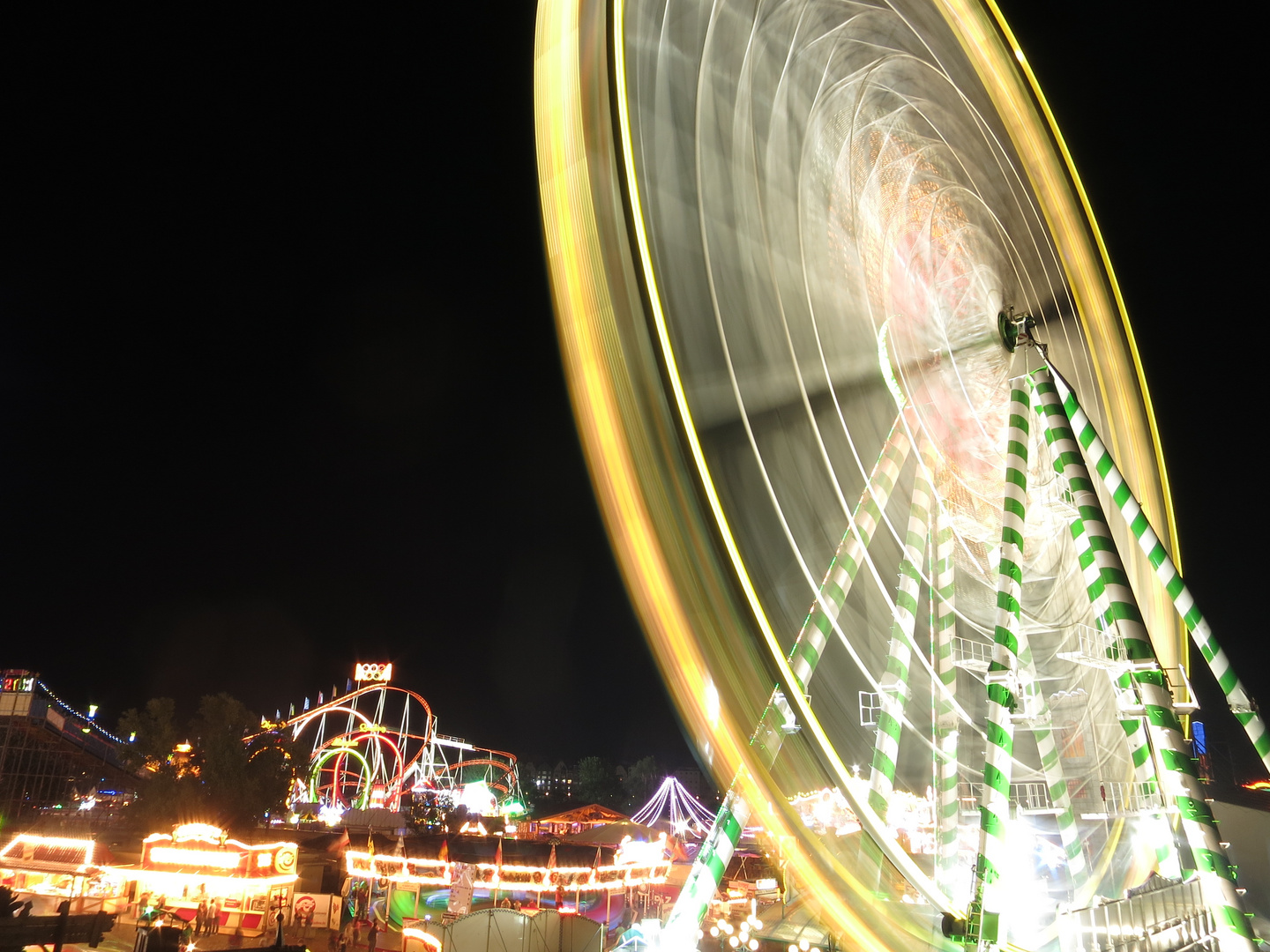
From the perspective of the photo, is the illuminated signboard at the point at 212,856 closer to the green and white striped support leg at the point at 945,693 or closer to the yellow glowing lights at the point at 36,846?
the yellow glowing lights at the point at 36,846

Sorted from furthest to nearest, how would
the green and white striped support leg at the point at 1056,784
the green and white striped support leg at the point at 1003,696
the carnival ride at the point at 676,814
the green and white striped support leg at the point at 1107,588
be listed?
the carnival ride at the point at 676,814 < the green and white striped support leg at the point at 1056,784 < the green and white striped support leg at the point at 1107,588 < the green and white striped support leg at the point at 1003,696

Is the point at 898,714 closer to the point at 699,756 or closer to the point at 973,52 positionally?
the point at 699,756

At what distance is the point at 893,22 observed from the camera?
8.87m

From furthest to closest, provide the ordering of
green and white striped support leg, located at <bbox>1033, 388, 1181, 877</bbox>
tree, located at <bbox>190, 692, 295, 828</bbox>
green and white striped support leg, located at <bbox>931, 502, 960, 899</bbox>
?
tree, located at <bbox>190, 692, 295, 828</bbox> → green and white striped support leg, located at <bbox>931, 502, 960, 899</bbox> → green and white striped support leg, located at <bbox>1033, 388, 1181, 877</bbox>

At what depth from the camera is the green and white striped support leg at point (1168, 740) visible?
6.06 meters

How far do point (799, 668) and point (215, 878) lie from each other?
1075 cm

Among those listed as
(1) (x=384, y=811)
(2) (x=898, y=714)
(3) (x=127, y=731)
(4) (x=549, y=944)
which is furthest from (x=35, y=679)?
(2) (x=898, y=714)

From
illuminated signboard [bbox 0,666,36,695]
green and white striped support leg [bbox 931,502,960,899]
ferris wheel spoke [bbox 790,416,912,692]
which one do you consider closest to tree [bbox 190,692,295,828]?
illuminated signboard [bbox 0,666,36,695]

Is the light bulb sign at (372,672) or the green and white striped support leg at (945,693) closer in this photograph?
the green and white striped support leg at (945,693)

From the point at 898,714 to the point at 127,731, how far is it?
23764mm

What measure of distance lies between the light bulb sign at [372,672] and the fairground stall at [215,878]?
3521 centimetres

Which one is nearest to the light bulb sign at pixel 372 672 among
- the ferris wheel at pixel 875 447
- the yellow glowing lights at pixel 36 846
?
the yellow glowing lights at pixel 36 846

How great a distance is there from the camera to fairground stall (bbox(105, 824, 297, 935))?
40.7 ft

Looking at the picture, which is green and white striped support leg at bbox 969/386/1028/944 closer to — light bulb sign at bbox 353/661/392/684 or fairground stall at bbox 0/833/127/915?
fairground stall at bbox 0/833/127/915
